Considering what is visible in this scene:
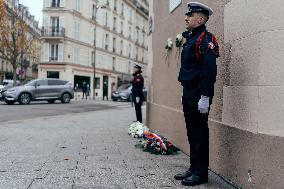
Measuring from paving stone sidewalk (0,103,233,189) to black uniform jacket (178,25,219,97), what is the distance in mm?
1133

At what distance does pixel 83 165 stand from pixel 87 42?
45612 millimetres

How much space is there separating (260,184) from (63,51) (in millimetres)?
43787

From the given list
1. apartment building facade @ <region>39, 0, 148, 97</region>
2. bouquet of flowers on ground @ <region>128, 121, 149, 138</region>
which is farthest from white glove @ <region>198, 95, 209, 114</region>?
apartment building facade @ <region>39, 0, 148, 97</region>

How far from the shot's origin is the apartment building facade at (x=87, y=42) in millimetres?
46094

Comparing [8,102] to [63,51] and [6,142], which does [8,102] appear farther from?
[63,51]

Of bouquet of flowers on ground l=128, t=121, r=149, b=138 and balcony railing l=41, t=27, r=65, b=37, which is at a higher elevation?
balcony railing l=41, t=27, r=65, b=37

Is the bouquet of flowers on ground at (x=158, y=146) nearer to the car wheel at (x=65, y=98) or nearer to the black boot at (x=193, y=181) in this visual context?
the black boot at (x=193, y=181)

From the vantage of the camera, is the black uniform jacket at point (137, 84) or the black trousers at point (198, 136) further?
the black uniform jacket at point (137, 84)

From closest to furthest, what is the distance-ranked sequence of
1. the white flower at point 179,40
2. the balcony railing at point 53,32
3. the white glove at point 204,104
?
1. the white glove at point 204,104
2. the white flower at point 179,40
3. the balcony railing at point 53,32

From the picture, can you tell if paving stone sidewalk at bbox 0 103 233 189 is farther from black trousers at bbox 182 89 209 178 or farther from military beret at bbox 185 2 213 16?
military beret at bbox 185 2 213 16

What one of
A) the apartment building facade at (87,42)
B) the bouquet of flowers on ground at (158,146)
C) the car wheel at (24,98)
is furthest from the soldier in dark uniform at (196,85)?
the apartment building facade at (87,42)

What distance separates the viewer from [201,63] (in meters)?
4.54

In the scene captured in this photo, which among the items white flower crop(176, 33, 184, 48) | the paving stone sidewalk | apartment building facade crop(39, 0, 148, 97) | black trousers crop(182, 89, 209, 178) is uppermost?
apartment building facade crop(39, 0, 148, 97)

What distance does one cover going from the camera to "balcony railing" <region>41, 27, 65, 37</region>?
150 ft
